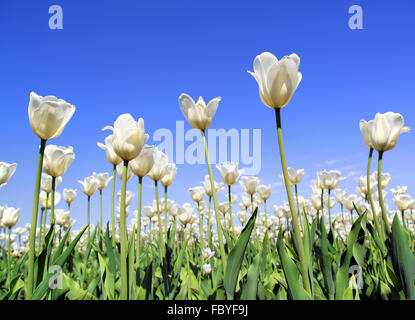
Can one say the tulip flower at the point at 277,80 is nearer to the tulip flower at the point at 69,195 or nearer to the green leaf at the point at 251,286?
the green leaf at the point at 251,286

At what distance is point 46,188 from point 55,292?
5.17ft

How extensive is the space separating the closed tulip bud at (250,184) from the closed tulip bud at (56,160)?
2.00 meters

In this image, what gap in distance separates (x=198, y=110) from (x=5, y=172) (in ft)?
4.46

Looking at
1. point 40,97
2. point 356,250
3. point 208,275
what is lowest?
point 208,275

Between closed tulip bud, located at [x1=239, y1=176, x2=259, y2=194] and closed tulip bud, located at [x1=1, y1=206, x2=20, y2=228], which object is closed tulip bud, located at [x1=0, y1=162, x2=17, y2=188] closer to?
closed tulip bud, located at [x1=1, y1=206, x2=20, y2=228]

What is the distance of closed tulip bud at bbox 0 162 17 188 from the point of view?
204 centimetres

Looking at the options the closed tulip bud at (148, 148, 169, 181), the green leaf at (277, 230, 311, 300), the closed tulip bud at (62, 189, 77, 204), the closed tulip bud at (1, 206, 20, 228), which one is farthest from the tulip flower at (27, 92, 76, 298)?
the closed tulip bud at (62, 189, 77, 204)

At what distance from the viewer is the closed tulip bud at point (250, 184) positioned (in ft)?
11.4

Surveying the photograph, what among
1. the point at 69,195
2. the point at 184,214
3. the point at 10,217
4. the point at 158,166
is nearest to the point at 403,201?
the point at 184,214

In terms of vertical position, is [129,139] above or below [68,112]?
below

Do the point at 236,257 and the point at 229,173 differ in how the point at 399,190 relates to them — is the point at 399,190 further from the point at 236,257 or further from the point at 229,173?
the point at 236,257
